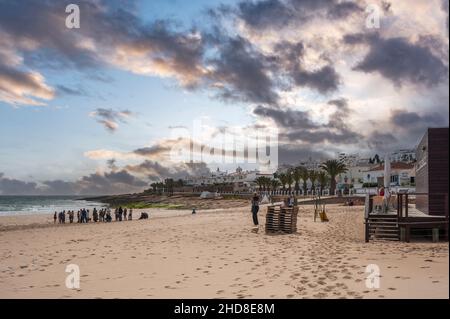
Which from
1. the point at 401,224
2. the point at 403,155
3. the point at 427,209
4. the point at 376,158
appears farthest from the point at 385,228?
the point at 403,155

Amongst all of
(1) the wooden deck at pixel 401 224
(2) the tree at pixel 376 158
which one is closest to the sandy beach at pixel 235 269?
(1) the wooden deck at pixel 401 224

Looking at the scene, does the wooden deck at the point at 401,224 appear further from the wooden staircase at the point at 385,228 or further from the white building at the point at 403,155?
the white building at the point at 403,155

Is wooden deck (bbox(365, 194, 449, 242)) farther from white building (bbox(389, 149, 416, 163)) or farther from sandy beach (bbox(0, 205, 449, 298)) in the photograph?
white building (bbox(389, 149, 416, 163))

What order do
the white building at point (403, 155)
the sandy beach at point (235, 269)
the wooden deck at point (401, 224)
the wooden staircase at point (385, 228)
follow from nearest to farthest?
the sandy beach at point (235, 269) → the wooden deck at point (401, 224) → the wooden staircase at point (385, 228) → the white building at point (403, 155)

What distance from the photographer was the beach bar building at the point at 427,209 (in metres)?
16.6

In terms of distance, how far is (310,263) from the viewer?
11750mm

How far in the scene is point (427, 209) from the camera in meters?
20.0

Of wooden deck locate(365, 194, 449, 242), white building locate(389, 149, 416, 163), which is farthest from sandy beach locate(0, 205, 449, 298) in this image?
white building locate(389, 149, 416, 163)

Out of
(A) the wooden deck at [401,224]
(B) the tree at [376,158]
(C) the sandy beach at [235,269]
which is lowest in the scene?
(C) the sandy beach at [235,269]

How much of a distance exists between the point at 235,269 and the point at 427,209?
42.6 feet

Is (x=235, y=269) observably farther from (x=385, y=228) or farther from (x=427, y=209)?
(x=427, y=209)

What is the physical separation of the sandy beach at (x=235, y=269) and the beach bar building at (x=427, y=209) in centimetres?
116

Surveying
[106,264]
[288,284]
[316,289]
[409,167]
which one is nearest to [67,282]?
[106,264]
